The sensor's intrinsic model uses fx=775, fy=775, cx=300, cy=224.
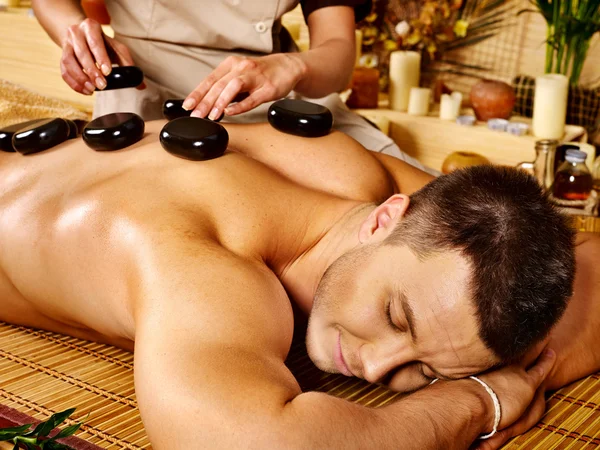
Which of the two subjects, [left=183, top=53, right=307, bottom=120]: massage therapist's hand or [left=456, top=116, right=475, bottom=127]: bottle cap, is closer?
Answer: [left=183, top=53, right=307, bottom=120]: massage therapist's hand

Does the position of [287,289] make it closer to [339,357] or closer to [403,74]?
[339,357]

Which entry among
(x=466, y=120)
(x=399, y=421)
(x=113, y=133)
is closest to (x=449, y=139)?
(x=466, y=120)

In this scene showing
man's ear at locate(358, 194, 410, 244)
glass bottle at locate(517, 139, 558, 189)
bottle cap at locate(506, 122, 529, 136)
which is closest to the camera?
→ man's ear at locate(358, 194, 410, 244)

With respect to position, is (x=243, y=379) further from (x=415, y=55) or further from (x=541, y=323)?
(x=415, y=55)

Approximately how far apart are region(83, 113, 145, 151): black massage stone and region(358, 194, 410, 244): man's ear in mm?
531

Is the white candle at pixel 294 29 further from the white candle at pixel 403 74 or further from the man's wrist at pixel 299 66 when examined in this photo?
the man's wrist at pixel 299 66

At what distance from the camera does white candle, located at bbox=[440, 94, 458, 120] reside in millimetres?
3918

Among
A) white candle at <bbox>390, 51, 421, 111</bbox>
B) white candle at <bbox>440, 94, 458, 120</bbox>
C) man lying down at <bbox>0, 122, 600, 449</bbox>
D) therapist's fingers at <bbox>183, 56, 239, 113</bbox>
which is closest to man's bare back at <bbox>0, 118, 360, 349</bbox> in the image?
man lying down at <bbox>0, 122, 600, 449</bbox>

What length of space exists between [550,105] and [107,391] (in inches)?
109

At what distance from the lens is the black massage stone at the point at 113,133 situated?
63.9 inches

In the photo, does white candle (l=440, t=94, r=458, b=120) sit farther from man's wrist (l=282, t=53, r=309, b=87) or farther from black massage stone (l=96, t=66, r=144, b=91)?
black massage stone (l=96, t=66, r=144, b=91)

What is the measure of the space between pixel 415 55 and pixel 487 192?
9.17 feet

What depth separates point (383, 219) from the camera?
1.52 m

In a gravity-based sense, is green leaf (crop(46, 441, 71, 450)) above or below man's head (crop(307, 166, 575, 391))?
below
